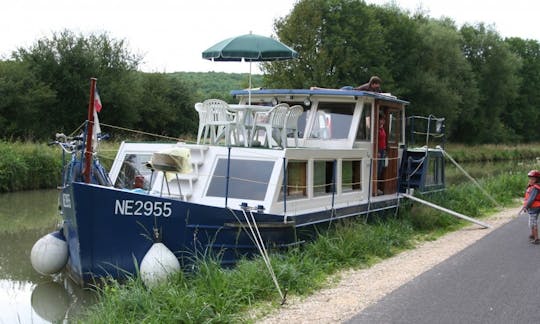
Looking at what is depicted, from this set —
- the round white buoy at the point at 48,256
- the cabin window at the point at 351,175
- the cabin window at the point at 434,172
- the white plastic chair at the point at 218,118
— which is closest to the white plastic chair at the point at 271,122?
the white plastic chair at the point at 218,118

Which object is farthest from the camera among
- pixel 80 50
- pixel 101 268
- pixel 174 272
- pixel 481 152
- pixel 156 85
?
pixel 481 152

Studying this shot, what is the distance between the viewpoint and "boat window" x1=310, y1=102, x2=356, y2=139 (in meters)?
11.9

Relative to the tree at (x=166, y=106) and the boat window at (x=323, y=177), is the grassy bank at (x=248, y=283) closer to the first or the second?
the boat window at (x=323, y=177)

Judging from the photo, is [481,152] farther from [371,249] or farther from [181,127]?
[371,249]

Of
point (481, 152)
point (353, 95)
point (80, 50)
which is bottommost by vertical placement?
point (481, 152)

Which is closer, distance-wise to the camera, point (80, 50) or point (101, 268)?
point (101, 268)

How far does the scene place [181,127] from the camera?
4106 centimetres

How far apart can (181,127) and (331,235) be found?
32.0m

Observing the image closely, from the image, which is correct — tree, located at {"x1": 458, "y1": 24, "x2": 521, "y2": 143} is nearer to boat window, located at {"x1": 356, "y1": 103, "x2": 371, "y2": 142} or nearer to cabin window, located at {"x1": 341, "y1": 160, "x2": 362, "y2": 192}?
boat window, located at {"x1": 356, "y1": 103, "x2": 371, "y2": 142}

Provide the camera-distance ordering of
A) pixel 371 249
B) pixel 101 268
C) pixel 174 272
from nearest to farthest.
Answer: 1. pixel 174 272
2. pixel 101 268
3. pixel 371 249

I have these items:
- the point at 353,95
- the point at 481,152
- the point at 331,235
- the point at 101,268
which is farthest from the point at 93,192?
the point at 481,152

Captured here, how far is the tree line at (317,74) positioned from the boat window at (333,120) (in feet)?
65.0

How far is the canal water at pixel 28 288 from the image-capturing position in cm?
845

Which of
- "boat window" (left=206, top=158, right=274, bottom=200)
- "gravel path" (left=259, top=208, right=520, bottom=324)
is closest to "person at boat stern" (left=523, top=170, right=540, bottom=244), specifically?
"gravel path" (left=259, top=208, right=520, bottom=324)
